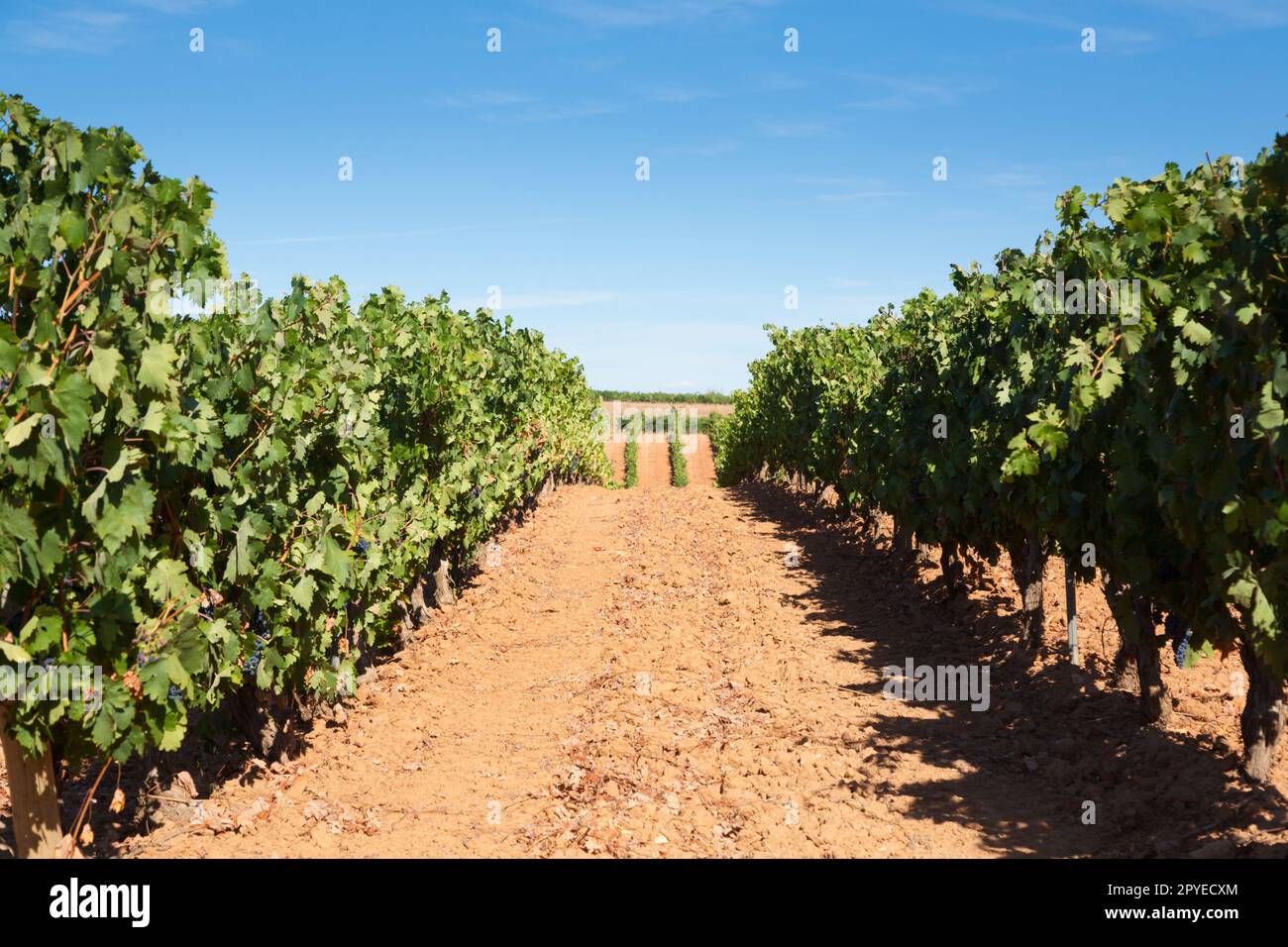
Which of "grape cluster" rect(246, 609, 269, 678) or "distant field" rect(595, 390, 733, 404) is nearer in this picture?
"grape cluster" rect(246, 609, 269, 678)

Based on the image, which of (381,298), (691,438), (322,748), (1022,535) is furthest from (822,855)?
(691,438)

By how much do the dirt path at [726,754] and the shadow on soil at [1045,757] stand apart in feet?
0.07

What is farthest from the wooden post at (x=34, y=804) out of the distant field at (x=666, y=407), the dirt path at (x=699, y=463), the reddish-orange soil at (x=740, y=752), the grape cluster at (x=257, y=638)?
the distant field at (x=666, y=407)

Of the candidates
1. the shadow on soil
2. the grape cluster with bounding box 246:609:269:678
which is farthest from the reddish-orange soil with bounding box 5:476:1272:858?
the grape cluster with bounding box 246:609:269:678

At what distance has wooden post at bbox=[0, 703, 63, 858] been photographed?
18.1 ft

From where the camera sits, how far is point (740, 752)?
7.81 m

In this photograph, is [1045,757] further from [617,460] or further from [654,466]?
[617,460]

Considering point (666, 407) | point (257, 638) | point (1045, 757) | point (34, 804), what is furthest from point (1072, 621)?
point (666, 407)

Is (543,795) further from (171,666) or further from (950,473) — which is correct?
(950,473)

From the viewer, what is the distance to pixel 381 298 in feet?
38.9

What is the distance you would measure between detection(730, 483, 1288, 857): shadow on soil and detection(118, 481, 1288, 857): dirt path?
22mm

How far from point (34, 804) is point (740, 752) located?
4.72 metres

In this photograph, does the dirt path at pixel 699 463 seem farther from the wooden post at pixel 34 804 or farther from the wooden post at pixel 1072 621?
the wooden post at pixel 34 804

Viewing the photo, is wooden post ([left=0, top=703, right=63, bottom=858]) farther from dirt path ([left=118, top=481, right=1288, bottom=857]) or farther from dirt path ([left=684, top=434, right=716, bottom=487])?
dirt path ([left=684, top=434, right=716, bottom=487])
